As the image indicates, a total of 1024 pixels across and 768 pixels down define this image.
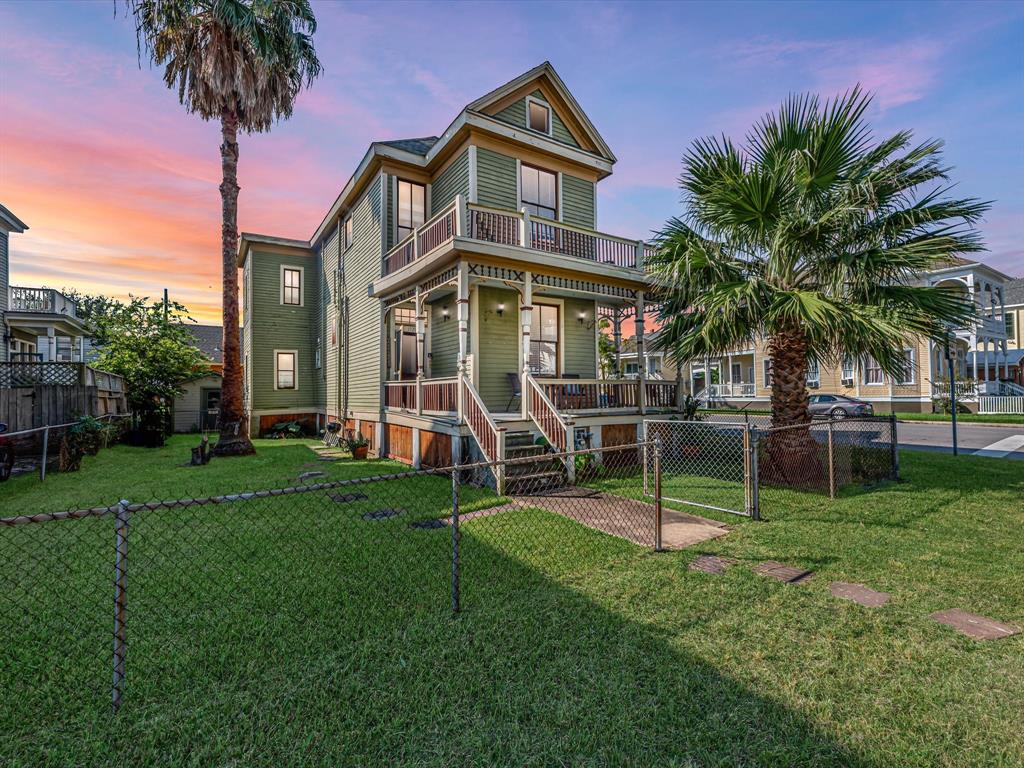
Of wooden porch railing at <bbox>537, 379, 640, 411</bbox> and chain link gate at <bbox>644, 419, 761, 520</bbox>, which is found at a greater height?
wooden porch railing at <bbox>537, 379, 640, 411</bbox>

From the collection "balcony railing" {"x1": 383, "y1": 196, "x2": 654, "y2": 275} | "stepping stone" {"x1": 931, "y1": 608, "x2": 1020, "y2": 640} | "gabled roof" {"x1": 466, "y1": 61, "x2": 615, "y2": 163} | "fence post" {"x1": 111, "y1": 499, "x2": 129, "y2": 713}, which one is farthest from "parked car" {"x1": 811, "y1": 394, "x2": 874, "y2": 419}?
"fence post" {"x1": 111, "y1": 499, "x2": 129, "y2": 713}

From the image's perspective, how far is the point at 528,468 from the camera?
8.68 m

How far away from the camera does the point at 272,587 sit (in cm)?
406

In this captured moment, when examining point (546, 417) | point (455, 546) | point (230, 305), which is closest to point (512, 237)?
point (546, 417)

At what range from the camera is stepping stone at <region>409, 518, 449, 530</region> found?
5.80 m

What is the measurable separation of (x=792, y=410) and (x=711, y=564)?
16.8 feet

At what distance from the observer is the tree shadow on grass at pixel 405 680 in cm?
221

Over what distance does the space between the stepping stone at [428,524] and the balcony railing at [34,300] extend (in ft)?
70.0

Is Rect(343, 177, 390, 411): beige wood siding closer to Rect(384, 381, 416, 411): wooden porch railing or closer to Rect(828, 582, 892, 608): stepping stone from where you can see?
Rect(384, 381, 416, 411): wooden porch railing

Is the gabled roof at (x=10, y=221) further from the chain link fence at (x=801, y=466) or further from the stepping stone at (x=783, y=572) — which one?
the stepping stone at (x=783, y=572)

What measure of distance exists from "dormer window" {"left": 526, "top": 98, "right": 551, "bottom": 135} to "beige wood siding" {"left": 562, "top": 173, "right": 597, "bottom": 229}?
52.7 inches

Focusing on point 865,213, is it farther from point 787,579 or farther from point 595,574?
point 595,574

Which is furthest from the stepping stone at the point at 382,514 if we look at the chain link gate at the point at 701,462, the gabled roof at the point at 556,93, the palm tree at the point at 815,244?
the gabled roof at the point at 556,93

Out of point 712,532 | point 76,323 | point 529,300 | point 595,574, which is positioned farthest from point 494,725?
point 76,323
